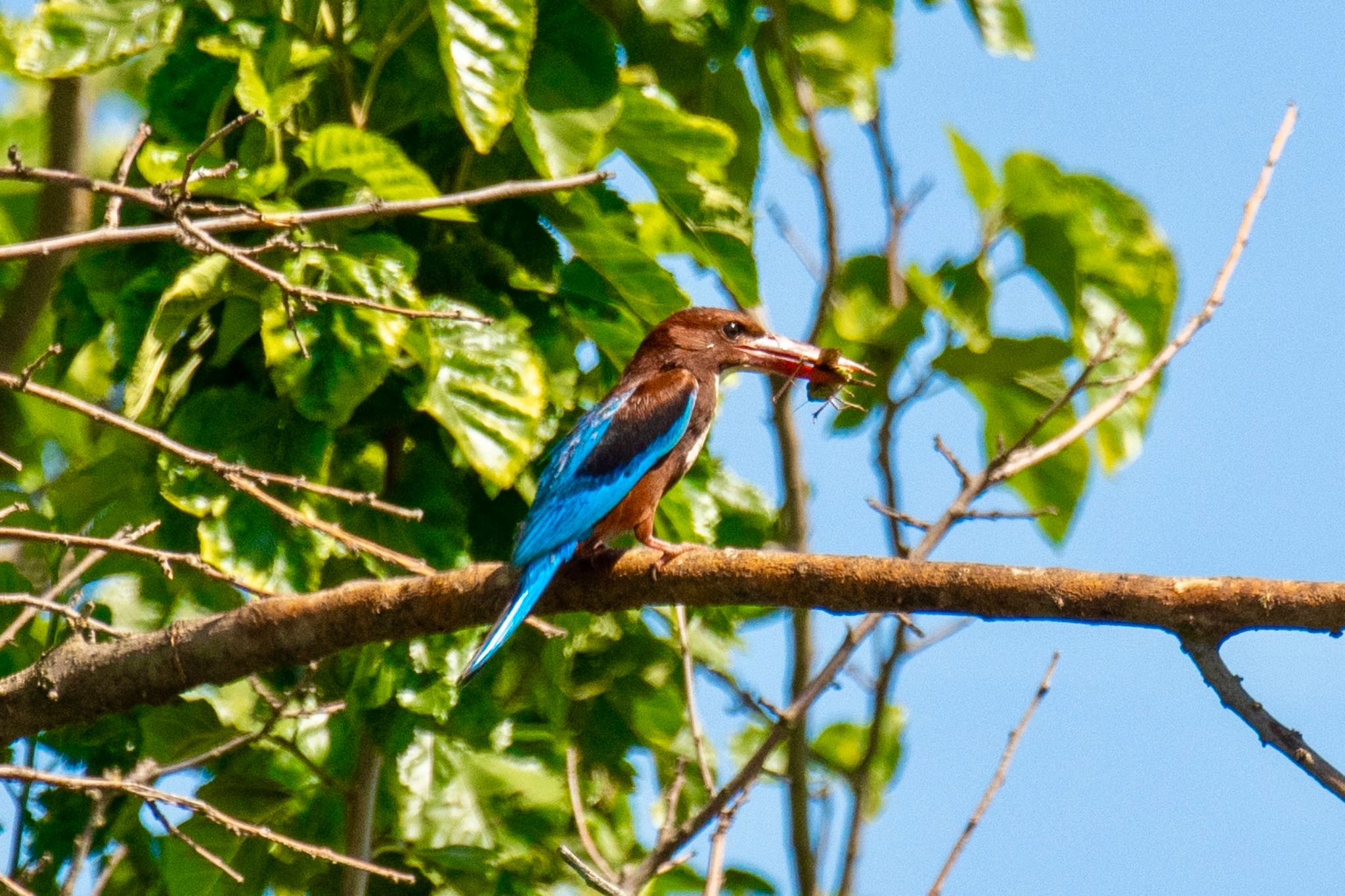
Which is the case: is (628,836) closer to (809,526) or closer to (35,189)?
(809,526)

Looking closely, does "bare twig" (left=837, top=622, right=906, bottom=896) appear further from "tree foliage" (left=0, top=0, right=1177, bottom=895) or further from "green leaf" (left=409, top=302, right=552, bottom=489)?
"green leaf" (left=409, top=302, right=552, bottom=489)

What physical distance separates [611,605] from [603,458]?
0.56m

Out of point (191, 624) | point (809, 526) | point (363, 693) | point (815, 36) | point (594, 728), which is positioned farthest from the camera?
point (809, 526)

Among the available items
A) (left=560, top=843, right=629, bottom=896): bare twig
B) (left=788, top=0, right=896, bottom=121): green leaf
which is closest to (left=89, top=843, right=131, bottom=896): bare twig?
(left=560, top=843, right=629, bottom=896): bare twig

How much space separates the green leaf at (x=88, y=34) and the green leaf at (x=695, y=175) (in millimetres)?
1132

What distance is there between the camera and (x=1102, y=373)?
5.12 metres

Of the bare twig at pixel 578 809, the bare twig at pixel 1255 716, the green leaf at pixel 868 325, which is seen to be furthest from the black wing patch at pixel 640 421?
the bare twig at pixel 1255 716

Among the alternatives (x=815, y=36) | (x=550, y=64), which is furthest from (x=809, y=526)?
(x=550, y=64)

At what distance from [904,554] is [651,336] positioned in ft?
3.19

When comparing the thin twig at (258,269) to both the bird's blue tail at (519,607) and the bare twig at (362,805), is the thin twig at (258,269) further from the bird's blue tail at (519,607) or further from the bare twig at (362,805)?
the bare twig at (362,805)

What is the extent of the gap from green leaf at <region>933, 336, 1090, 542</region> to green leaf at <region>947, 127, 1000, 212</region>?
54cm

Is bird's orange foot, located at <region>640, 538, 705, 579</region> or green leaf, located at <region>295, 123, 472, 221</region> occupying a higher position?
green leaf, located at <region>295, 123, 472, 221</region>

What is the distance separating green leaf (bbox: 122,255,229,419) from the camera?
341 centimetres

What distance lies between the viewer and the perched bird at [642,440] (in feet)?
11.5
